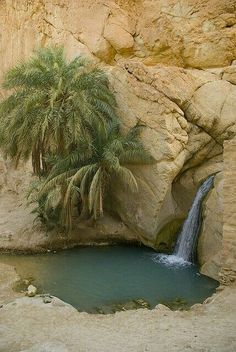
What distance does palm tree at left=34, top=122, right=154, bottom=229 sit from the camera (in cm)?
1422

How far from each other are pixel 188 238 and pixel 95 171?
3.78 meters

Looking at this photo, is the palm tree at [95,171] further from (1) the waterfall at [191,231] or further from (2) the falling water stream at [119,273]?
(1) the waterfall at [191,231]

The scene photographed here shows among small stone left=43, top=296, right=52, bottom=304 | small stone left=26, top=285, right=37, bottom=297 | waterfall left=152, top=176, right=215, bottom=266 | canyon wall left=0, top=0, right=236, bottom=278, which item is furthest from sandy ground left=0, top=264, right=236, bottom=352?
waterfall left=152, top=176, right=215, bottom=266

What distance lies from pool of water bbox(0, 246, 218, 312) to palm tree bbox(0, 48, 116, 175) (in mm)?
3788

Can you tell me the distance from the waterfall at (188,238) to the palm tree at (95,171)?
209 cm

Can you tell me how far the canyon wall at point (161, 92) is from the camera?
1479 cm

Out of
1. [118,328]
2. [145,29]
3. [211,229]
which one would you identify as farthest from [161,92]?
[118,328]

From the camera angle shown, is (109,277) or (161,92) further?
(161,92)

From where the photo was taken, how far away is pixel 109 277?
12.2 metres

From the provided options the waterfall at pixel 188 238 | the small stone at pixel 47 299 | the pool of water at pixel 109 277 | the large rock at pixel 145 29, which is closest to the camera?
the small stone at pixel 47 299

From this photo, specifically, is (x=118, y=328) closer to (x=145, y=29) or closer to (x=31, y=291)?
(x=31, y=291)

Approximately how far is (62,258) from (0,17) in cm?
1564

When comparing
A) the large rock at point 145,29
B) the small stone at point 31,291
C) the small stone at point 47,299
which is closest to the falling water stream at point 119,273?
the small stone at point 31,291

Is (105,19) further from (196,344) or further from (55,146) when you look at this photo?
(196,344)
